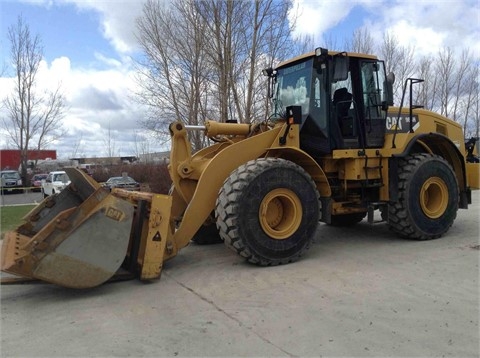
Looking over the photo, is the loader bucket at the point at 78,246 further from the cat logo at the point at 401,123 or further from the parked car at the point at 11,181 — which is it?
the parked car at the point at 11,181

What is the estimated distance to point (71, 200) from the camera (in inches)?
237

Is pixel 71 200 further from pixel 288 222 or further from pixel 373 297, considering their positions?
pixel 373 297

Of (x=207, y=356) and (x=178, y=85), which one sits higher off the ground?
(x=178, y=85)

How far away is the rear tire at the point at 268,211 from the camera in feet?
18.6

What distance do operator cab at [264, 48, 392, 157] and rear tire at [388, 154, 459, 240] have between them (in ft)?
2.30

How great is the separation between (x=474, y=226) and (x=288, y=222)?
4.39 metres

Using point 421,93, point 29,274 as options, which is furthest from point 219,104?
point 421,93

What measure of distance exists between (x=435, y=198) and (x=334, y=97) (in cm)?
245

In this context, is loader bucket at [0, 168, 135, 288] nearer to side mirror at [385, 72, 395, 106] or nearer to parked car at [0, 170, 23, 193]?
side mirror at [385, 72, 395, 106]

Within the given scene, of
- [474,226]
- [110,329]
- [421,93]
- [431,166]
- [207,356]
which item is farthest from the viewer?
[421,93]

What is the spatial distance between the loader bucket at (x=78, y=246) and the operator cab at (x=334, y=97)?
3.13 meters

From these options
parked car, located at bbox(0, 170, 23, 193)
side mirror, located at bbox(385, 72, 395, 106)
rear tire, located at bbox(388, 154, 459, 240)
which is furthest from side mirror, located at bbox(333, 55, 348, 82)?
parked car, located at bbox(0, 170, 23, 193)

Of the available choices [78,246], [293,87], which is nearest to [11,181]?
[293,87]

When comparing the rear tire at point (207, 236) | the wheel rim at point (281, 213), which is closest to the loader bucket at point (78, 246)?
the wheel rim at point (281, 213)
